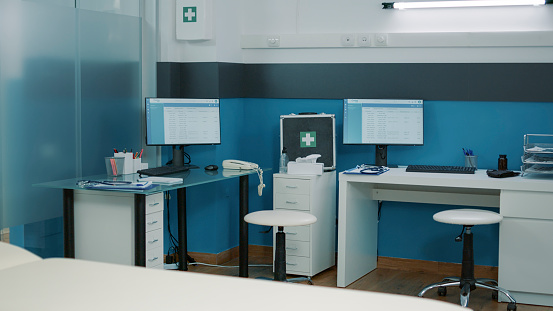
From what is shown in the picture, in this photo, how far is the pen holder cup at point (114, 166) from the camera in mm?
3955

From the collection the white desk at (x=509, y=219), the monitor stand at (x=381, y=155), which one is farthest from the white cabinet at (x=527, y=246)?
the monitor stand at (x=381, y=155)

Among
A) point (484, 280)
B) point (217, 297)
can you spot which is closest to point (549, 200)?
point (484, 280)

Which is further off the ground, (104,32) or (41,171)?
(104,32)

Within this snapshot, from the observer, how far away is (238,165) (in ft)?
14.6

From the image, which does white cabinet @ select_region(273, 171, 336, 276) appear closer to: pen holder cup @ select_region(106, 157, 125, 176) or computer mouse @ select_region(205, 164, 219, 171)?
computer mouse @ select_region(205, 164, 219, 171)

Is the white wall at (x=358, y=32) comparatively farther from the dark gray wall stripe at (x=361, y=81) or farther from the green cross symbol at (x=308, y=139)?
the green cross symbol at (x=308, y=139)

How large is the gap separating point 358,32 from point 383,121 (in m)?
0.71

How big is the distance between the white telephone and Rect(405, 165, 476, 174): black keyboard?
1.03 meters

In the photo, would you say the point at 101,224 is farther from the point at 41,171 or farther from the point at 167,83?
the point at 167,83

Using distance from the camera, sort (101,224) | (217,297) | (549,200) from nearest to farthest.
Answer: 1. (217,297)
2. (101,224)
3. (549,200)

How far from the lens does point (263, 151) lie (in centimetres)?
509

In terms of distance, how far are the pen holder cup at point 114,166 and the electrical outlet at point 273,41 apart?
160 cm

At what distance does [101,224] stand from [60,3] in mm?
1331

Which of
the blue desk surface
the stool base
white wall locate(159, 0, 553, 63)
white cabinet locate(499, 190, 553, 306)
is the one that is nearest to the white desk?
white cabinet locate(499, 190, 553, 306)
